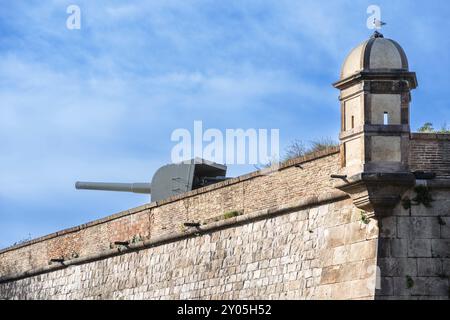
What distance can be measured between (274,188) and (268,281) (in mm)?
1470

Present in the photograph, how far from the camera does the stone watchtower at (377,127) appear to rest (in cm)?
1900

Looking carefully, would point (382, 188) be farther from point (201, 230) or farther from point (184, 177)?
point (184, 177)

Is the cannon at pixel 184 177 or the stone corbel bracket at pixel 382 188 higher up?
the cannon at pixel 184 177

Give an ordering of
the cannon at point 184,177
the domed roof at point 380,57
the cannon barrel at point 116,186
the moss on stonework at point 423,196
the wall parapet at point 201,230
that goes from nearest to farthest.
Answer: the moss on stonework at point 423,196, the domed roof at point 380,57, the wall parapet at point 201,230, the cannon at point 184,177, the cannon barrel at point 116,186

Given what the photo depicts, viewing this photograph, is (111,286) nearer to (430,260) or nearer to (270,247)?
(270,247)

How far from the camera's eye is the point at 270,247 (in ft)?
69.7

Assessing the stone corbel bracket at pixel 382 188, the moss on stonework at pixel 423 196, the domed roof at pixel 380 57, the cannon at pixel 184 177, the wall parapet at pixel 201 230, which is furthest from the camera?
the cannon at pixel 184 177

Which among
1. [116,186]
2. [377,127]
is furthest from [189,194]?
[116,186]

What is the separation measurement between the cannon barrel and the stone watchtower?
947 cm

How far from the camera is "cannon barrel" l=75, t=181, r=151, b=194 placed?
28.4m

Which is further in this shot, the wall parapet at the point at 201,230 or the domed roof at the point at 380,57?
the wall parapet at the point at 201,230

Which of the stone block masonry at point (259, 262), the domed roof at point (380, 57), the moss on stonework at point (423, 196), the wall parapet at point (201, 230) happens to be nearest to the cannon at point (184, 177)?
the wall parapet at point (201, 230)

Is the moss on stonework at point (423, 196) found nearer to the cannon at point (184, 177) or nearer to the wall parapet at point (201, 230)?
the wall parapet at point (201, 230)
